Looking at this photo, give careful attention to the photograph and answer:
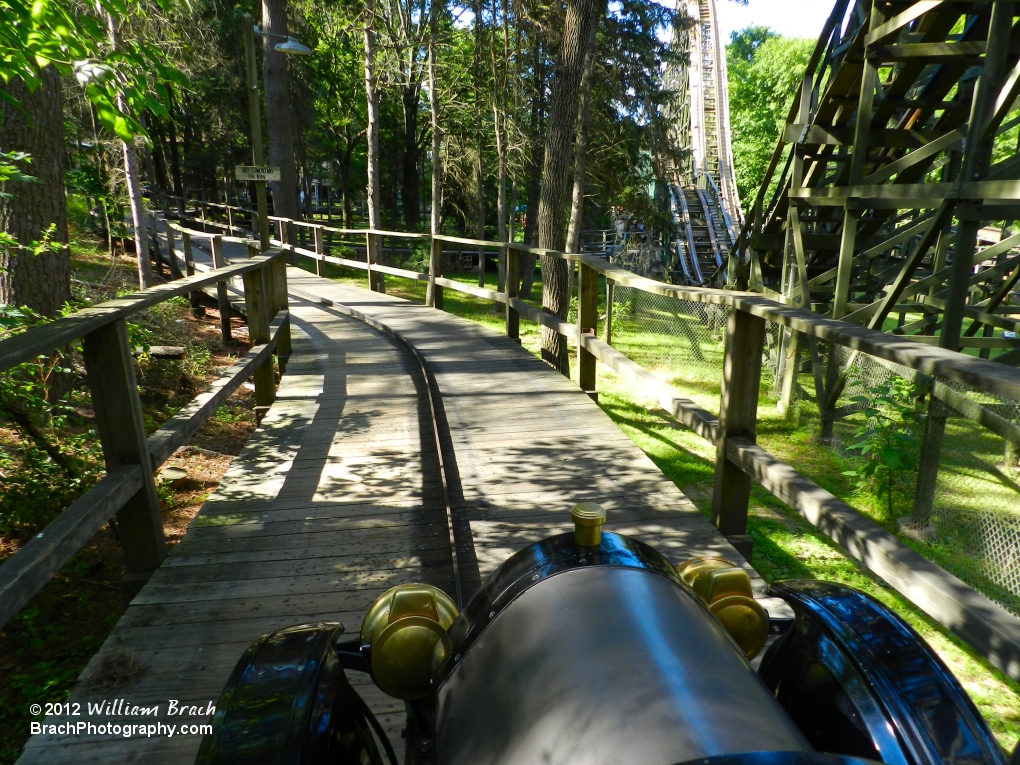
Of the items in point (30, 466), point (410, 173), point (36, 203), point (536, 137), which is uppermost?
point (536, 137)

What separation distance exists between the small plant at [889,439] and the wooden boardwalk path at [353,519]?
1034 mm

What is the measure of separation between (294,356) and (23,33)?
4.76m

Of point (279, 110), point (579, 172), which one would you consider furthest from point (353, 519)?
point (279, 110)

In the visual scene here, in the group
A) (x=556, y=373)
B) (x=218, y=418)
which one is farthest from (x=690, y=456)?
(x=218, y=418)

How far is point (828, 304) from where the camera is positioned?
9992 mm

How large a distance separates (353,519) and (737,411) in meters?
2.08

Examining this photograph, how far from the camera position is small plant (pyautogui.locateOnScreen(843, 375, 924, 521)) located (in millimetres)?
3197

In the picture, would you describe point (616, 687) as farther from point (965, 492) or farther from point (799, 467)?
point (799, 467)

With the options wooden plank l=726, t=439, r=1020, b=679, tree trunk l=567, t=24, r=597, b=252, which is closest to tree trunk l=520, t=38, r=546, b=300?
tree trunk l=567, t=24, r=597, b=252

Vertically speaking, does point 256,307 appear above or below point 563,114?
below

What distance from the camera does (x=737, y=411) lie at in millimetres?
3225

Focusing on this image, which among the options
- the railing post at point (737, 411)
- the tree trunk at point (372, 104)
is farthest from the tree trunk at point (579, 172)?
the railing post at point (737, 411)

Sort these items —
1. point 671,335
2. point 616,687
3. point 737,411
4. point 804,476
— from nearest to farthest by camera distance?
point 616,687
point 804,476
point 737,411
point 671,335

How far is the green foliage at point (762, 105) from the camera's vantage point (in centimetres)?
3606
